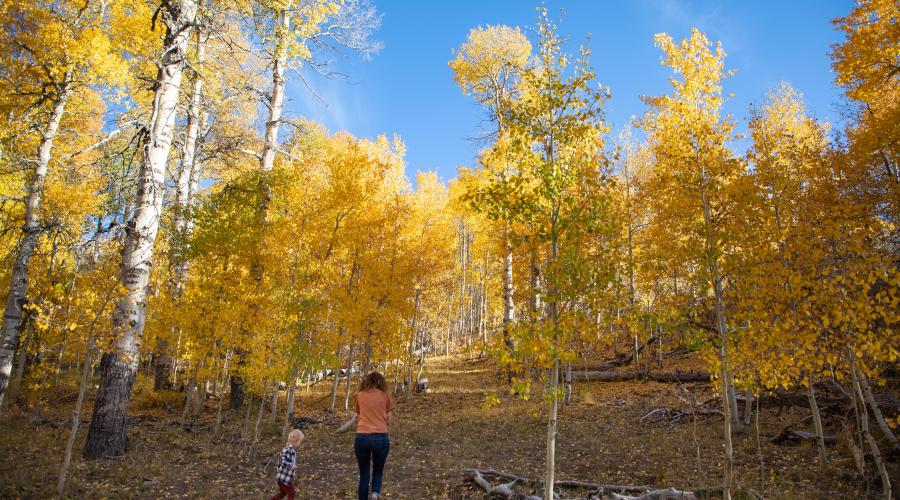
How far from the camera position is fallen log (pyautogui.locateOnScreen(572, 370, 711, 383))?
1458 centimetres

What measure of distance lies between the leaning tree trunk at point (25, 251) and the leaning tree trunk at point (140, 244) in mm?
1791

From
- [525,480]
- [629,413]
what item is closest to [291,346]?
[525,480]

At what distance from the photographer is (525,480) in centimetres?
675

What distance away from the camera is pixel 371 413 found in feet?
17.3

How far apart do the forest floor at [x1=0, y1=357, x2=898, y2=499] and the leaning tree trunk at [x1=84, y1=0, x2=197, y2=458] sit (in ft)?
1.85

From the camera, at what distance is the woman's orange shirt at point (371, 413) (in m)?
5.25

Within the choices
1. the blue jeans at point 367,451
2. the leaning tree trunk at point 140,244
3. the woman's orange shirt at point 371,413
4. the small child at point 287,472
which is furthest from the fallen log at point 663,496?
the leaning tree trunk at point 140,244

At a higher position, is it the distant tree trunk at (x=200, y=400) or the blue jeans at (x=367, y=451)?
the blue jeans at (x=367, y=451)

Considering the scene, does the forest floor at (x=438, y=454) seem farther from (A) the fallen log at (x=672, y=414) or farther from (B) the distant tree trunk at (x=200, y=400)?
(B) the distant tree trunk at (x=200, y=400)

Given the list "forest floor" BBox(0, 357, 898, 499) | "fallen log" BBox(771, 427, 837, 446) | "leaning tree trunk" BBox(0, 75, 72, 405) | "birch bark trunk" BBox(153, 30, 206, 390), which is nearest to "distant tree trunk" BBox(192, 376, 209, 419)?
"forest floor" BBox(0, 357, 898, 499)

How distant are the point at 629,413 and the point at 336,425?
7970 millimetres

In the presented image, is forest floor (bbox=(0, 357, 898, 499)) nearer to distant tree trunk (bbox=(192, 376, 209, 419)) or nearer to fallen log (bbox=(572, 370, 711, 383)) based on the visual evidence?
distant tree trunk (bbox=(192, 376, 209, 419))

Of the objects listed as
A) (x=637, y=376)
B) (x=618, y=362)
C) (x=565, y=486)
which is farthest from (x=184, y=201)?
(x=618, y=362)

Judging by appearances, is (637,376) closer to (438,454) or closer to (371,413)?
(438,454)
